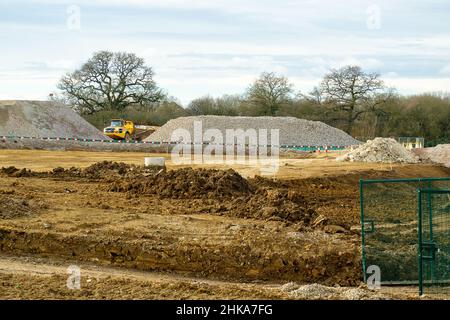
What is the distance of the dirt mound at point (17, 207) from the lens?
14148mm

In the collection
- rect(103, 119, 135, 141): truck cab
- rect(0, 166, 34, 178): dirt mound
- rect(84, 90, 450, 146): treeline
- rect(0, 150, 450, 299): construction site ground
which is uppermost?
rect(84, 90, 450, 146): treeline

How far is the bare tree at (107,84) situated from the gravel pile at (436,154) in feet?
126

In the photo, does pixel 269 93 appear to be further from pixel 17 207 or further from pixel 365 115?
pixel 17 207

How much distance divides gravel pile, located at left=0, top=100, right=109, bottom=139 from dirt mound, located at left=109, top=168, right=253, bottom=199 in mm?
33447

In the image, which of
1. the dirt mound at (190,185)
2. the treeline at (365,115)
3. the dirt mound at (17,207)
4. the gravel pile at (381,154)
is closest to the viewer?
the dirt mound at (17,207)

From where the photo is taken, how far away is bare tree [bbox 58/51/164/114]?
6644 centimetres

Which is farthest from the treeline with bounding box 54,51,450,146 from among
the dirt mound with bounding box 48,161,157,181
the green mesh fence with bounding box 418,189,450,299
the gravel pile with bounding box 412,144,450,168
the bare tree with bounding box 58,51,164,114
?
the green mesh fence with bounding box 418,189,450,299

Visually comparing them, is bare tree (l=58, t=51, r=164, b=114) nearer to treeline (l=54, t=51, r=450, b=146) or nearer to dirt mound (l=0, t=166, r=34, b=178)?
treeline (l=54, t=51, r=450, b=146)

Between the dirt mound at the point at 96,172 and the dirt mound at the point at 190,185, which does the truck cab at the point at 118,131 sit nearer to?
the dirt mound at the point at 96,172

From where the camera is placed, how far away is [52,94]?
225 ft

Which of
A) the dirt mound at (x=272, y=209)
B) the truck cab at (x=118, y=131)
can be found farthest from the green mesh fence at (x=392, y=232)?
the truck cab at (x=118, y=131)

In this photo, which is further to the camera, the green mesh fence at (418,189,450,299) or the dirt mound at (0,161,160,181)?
the dirt mound at (0,161,160,181)

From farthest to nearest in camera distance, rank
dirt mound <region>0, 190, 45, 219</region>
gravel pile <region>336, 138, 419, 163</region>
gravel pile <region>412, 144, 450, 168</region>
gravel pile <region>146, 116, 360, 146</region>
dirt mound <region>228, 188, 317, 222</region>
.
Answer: gravel pile <region>146, 116, 360, 146</region>
gravel pile <region>412, 144, 450, 168</region>
gravel pile <region>336, 138, 419, 163</region>
dirt mound <region>228, 188, 317, 222</region>
dirt mound <region>0, 190, 45, 219</region>
